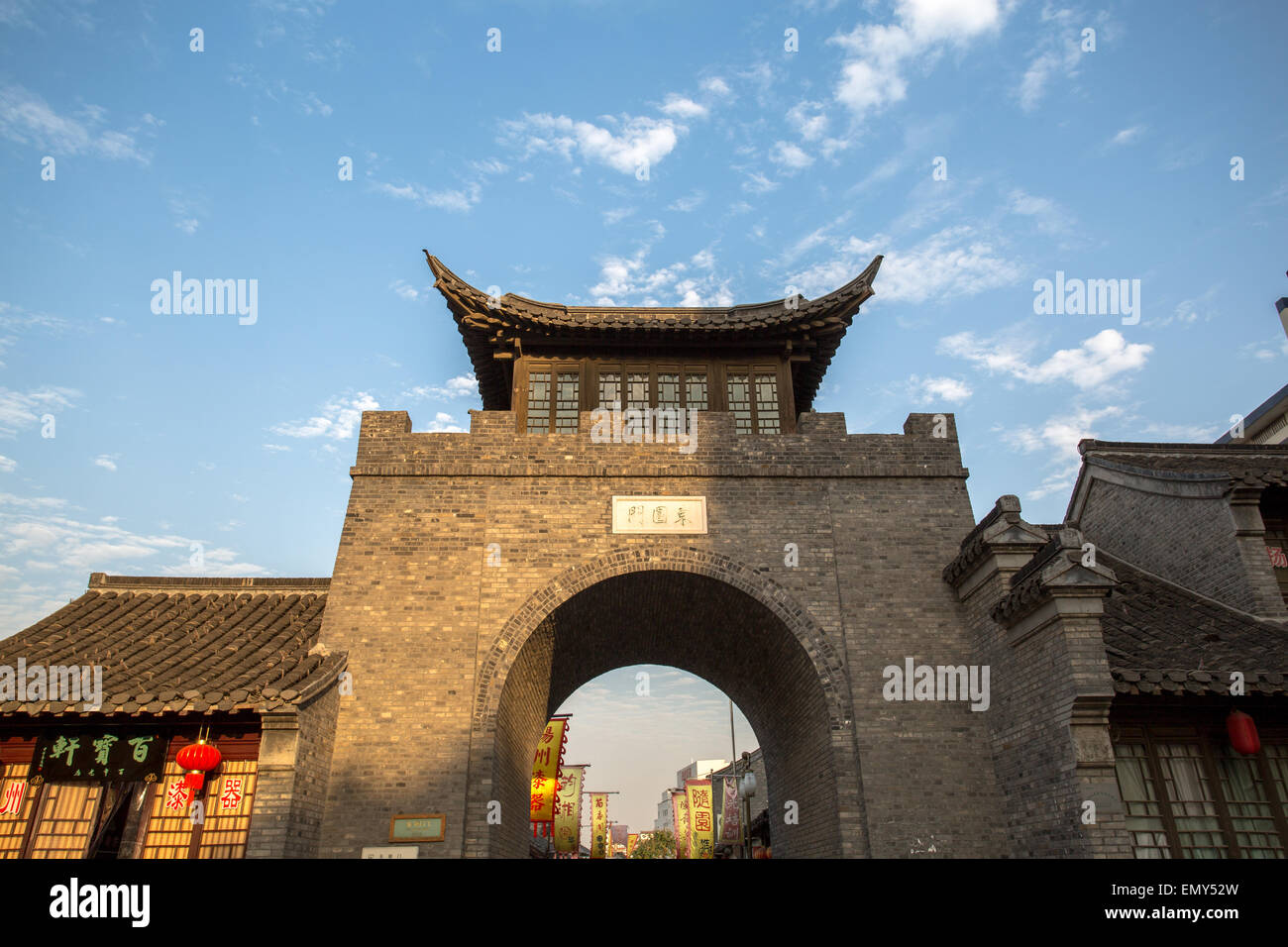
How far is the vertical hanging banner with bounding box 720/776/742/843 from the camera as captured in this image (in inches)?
1223

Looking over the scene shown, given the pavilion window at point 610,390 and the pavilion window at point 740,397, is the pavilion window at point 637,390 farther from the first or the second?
the pavilion window at point 740,397

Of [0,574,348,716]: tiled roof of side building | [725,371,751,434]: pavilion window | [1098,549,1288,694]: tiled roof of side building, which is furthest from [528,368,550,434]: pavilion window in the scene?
[1098,549,1288,694]: tiled roof of side building

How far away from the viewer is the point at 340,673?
11.0 m

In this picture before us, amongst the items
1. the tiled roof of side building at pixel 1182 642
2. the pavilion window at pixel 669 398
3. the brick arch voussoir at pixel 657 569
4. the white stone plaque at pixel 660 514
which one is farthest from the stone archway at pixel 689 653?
the tiled roof of side building at pixel 1182 642

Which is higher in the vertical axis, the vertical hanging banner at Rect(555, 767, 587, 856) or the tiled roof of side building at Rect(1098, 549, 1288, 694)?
the tiled roof of side building at Rect(1098, 549, 1288, 694)

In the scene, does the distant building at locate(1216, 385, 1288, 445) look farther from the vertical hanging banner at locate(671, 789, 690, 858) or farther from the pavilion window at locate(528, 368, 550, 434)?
the vertical hanging banner at locate(671, 789, 690, 858)

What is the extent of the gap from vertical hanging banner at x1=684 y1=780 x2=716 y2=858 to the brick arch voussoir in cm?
2369

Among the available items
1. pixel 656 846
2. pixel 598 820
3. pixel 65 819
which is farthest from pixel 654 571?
pixel 656 846

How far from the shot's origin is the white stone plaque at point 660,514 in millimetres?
12055

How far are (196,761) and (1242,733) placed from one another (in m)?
12.4

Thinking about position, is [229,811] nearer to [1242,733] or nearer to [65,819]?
[65,819]

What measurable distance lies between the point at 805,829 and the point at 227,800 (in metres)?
8.09

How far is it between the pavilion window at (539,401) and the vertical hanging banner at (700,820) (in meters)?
24.2
